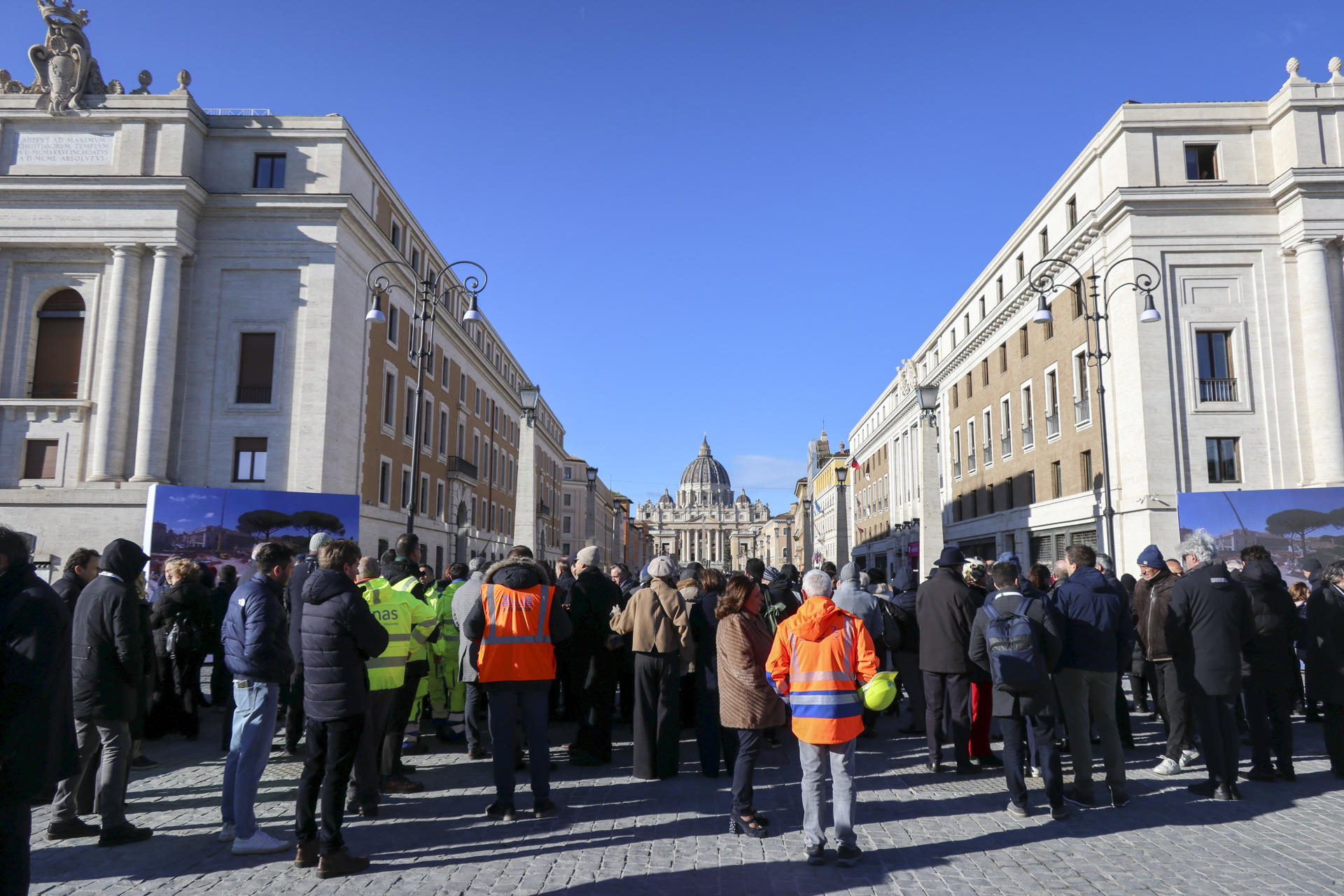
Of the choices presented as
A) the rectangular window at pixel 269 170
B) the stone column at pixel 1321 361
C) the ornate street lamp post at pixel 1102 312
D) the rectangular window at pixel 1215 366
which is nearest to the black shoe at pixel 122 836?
the ornate street lamp post at pixel 1102 312

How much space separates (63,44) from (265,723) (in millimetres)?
29267

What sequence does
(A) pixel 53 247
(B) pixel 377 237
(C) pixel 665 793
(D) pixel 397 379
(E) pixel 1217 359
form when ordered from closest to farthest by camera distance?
(C) pixel 665 793 < (E) pixel 1217 359 < (A) pixel 53 247 < (B) pixel 377 237 < (D) pixel 397 379

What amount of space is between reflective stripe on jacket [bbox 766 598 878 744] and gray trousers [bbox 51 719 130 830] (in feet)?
15.2

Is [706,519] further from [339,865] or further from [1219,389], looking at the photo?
[339,865]

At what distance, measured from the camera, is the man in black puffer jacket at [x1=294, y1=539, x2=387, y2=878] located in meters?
5.22

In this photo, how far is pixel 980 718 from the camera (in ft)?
26.7

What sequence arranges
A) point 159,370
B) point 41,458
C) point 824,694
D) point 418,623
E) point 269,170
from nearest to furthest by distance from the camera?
point 824,694
point 418,623
point 159,370
point 41,458
point 269,170

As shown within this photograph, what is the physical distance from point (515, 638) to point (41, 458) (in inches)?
998

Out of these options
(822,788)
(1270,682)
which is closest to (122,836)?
(822,788)

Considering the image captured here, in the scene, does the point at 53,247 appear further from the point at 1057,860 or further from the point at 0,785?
the point at 1057,860

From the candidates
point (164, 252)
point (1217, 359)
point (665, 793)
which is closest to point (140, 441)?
point (164, 252)

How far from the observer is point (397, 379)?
31.4 metres

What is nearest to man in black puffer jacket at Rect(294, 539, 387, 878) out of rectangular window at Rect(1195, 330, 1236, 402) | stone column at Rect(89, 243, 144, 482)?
stone column at Rect(89, 243, 144, 482)

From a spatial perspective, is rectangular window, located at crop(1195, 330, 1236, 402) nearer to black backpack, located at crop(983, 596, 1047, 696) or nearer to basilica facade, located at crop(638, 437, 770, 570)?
black backpack, located at crop(983, 596, 1047, 696)
